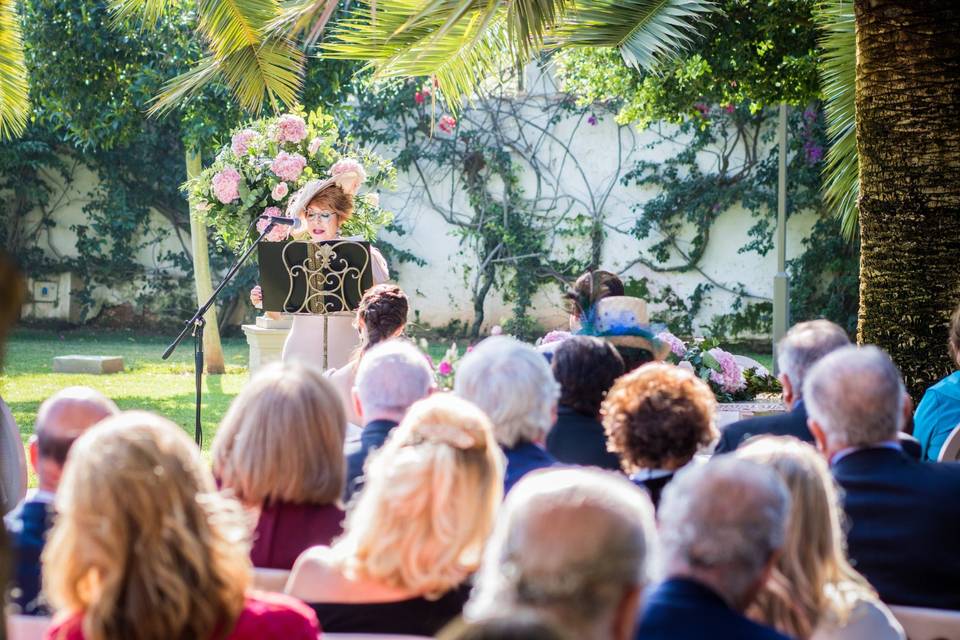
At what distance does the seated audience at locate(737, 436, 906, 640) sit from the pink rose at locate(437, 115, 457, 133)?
12725 millimetres

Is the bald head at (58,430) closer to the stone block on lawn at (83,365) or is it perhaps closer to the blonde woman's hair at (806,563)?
the blonde woman's hair at (806,563)

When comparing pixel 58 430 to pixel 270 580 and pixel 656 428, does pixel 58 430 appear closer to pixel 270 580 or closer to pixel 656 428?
pixel 270 580

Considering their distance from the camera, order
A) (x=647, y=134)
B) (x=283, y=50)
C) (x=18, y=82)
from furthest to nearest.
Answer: (x=647, y=134) → (x=18, y=82) → (x=283, y=50)

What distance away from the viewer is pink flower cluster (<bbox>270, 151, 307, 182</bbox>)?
812 centimetres

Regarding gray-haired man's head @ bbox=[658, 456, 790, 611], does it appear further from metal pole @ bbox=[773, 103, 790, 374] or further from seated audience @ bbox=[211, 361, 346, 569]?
metal pole @ bbox=[773, 103, 790, 374]

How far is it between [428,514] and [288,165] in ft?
19.6

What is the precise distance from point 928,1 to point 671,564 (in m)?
4.13

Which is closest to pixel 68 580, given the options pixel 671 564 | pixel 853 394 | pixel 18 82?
pixel 671 564

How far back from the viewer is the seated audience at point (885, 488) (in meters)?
2.90

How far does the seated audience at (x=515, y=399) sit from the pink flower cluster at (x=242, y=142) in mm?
5476

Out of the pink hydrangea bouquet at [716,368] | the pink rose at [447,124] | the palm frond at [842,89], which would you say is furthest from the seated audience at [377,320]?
the pink rose at [447,124]

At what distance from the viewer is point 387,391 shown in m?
3.51

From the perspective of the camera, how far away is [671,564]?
2.05 metres

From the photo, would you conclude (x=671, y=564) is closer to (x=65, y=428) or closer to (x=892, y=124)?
(x=65, y=428)
